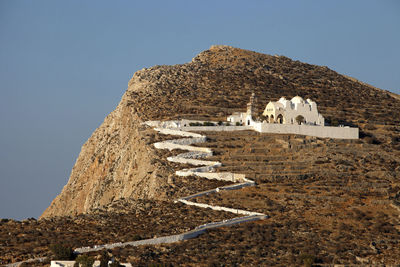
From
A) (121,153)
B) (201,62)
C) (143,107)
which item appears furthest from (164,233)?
(201,62)

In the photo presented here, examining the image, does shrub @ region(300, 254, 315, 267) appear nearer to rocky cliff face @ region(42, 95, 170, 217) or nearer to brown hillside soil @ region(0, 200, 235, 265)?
brown hillside soil @ region(0, 200, 235, 265)

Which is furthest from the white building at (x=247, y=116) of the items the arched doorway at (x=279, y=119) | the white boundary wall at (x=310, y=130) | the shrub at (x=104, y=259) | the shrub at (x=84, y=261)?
the shrub at (x=84, y=261)

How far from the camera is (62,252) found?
1718 inches

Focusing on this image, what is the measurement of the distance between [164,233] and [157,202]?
9.88 meters

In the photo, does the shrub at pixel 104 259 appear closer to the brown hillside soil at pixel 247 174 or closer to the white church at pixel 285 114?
the brown hillside soil at pixel 247 174

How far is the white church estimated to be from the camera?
8456cm

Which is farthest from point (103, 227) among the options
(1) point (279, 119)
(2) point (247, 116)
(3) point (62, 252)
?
(1) point (279, 119)

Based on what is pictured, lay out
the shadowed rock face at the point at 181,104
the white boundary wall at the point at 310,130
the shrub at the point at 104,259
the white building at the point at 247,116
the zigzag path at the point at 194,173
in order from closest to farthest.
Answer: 1. the shrub at the point at 104,259
2. the zigzag path at the point at 194,173
3. the shadowed rock face at the point at 181,104
4. the white boundary wall at the point at 310,130
5. the white building at the point at 247,116

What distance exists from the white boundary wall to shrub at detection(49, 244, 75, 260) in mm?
40591

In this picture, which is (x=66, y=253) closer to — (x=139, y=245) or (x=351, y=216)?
(x=139, y=245)

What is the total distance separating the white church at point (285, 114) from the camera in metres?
84.6

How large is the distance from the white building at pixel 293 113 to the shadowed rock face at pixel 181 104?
7220 mm

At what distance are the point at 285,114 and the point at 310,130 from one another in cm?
363

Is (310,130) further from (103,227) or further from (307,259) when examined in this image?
(307,259)
